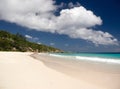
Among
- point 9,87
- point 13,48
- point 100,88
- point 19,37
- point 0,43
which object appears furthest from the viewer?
point 19,37

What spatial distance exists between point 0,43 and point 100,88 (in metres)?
91.6

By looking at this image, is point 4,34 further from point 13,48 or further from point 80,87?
point 80,87

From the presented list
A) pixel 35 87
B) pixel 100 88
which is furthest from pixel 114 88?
pixel 35 87

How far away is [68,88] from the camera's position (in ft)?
19.4

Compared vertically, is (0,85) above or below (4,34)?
below

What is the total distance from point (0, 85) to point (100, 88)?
10.4 feet

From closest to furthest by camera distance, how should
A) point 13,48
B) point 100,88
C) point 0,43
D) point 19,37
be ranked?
point 100,88 < point 0,43 < point 13,48 < point 19,37

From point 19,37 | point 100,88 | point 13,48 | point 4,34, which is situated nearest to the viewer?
point 100,88

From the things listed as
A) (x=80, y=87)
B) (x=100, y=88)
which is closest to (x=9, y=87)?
(x=80, y=87)

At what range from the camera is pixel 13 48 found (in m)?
99.9

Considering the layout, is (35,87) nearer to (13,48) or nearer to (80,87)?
(80,87)

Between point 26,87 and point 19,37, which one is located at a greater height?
point 19,37

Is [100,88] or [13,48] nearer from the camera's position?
[100,88]

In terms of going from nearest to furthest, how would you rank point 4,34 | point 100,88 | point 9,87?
point 9,87
point 100,88
point 4,34
